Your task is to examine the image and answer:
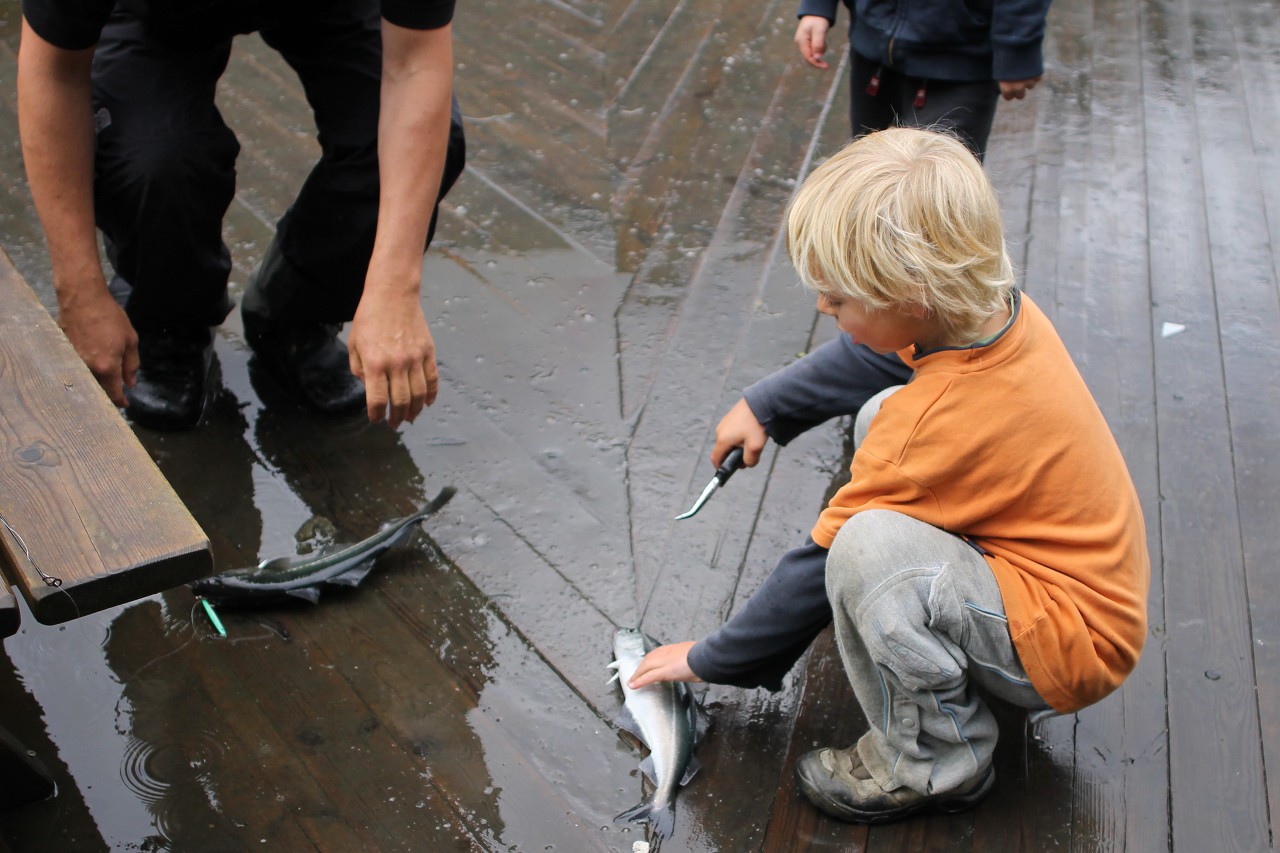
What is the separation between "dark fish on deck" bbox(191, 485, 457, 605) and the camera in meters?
2.35

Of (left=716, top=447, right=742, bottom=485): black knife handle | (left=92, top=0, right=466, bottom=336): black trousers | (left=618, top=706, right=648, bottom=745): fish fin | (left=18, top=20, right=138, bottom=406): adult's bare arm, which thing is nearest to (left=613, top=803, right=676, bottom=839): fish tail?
(left=618, top=706, right=648, bottom=745): fish fin

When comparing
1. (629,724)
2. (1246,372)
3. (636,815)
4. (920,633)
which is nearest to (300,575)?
(629,724)

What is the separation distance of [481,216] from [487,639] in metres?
1.70

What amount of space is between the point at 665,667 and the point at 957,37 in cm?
171

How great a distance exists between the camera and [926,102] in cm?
297

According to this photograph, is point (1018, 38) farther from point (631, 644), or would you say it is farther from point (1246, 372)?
point (631, 644)

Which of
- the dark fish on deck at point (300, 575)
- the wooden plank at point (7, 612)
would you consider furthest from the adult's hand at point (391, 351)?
the wooden plank at point (7, 612)

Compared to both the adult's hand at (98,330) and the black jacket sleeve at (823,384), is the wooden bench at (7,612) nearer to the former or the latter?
the adult's hand at (98,330)

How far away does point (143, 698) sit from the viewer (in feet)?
7.27

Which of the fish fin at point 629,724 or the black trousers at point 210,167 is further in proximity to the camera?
the black trousers at point 210,167

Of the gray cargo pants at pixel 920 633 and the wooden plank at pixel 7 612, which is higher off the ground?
the wooden plank at pixel 7 612

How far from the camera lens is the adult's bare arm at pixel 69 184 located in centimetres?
229

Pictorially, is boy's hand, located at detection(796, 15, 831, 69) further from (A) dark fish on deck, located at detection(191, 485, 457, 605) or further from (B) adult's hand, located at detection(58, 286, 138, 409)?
(B) adult's hand, located at detection(58, 286, 138, 409)

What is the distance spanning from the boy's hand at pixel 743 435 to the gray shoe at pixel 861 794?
58cm
